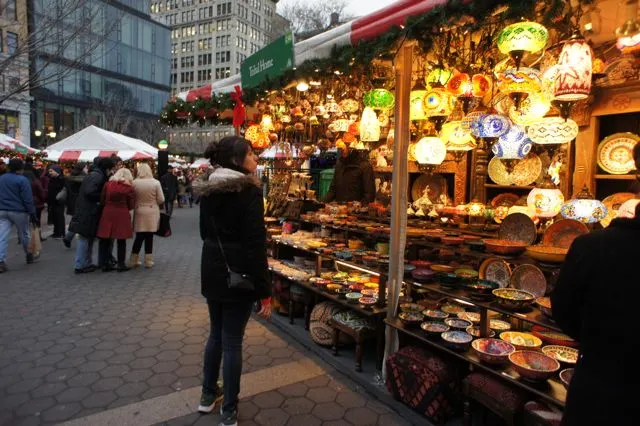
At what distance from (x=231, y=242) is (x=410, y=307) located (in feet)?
6.60

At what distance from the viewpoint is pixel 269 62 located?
205 inches

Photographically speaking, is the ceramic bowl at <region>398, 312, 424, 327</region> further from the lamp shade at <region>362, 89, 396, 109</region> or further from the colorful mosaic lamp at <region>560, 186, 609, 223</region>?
the lamp shade at <region>362, 89, 396, 109</region>

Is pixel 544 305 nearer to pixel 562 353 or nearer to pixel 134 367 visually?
pixel 562 353

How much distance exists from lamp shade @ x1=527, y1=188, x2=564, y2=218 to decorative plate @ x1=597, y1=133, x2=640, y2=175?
1.52m

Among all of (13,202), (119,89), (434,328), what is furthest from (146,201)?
(119,89)

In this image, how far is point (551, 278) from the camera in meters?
3.08

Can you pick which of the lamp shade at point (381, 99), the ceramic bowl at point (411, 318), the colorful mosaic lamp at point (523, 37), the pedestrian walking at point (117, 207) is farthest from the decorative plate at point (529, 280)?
the pedestrian walking at point (117, 207)

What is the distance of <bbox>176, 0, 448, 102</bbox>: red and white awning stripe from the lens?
10.5 feet

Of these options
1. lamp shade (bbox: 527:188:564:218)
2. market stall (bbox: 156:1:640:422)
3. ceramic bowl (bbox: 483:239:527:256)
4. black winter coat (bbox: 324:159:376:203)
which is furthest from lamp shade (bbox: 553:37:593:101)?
black winter coat (bbox: 324:159:376:203)

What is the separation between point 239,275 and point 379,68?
11.3 ft

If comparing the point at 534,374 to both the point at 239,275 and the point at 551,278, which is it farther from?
→ the point at 239,275

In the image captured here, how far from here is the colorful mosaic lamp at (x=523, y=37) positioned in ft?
9.67

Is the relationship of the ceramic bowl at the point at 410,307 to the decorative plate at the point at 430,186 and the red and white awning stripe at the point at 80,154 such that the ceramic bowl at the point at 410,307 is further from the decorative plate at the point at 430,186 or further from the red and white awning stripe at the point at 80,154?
the red and white awning stripe at the point at 80,154

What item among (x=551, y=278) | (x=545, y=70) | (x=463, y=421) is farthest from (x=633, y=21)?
(x=463, y=421)
